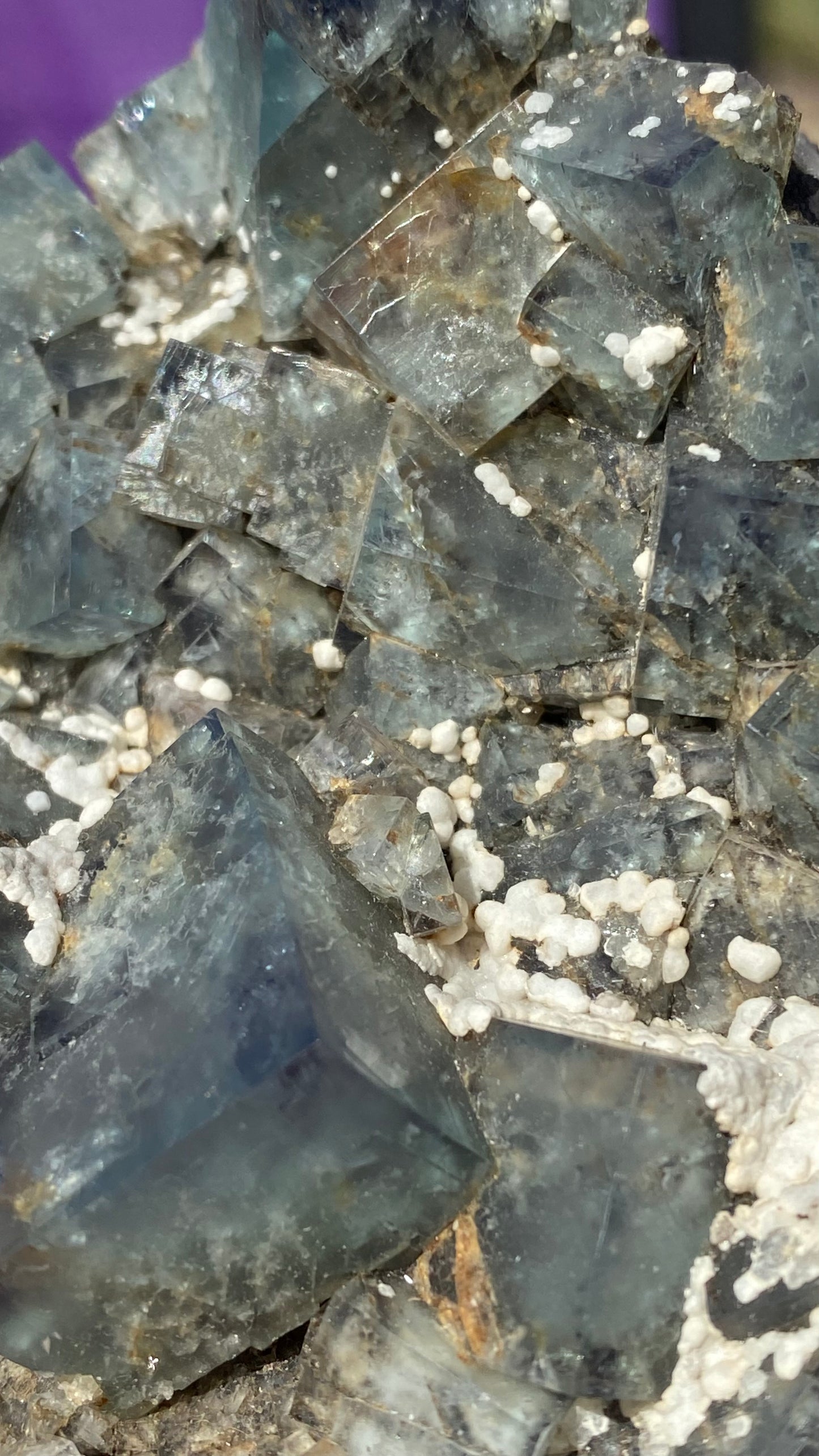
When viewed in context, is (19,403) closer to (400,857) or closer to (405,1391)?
(400,857)

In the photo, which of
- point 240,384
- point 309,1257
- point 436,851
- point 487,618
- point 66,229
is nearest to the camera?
point 309,1257

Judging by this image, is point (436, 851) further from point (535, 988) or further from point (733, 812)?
point (733, 812)

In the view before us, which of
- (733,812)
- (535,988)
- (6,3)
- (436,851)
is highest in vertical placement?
(6,3)

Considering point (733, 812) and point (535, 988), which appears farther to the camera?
point (733, 812)

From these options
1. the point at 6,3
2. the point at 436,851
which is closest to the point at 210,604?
the point at 436,851

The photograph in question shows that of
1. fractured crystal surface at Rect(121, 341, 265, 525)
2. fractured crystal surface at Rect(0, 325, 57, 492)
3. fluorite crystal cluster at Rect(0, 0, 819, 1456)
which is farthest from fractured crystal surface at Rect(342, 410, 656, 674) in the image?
fractured crystal surface at Rect(0, 325, 57, 492)

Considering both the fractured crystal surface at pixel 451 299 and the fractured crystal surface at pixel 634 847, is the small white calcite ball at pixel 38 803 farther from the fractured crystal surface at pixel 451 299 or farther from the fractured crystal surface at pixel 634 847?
the fractured crystal surface at pixel 451 299

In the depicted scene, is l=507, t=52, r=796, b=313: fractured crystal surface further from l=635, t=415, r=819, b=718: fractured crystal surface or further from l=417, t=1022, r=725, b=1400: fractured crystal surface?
l=417, t=1022, r=725, b=1400: fractured crystal surface
